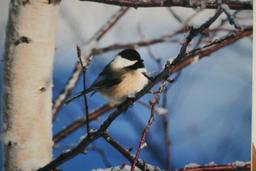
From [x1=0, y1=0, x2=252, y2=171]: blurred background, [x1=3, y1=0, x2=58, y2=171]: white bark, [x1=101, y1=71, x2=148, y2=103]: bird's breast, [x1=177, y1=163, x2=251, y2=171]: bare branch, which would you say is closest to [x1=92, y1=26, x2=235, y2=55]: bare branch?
[x1=0, y1=0, x2=252, y2=171]: blurred background

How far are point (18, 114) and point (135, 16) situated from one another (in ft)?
1.78

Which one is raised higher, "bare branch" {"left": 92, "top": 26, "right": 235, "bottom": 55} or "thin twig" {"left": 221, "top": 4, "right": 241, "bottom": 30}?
"thin twig" {"left": 221, "top": 4, "right": 241, "bottom": 30}

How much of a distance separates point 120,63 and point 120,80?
0.18 ft

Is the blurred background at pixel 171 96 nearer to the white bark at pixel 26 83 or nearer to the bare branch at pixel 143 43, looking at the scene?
the bare branch at pixel 143 43

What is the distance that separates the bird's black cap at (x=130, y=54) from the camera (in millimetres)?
1572

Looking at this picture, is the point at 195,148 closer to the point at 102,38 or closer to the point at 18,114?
the point at 102,38

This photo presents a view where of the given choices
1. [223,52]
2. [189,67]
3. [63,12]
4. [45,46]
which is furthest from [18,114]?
[223,52]

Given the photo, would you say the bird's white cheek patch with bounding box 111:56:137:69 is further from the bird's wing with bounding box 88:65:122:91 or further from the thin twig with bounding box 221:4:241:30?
the thin twig with bounding box 221:4:241:30

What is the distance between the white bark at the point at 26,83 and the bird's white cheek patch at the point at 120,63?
0.26 metres

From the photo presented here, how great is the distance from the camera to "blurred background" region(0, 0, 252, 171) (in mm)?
1601

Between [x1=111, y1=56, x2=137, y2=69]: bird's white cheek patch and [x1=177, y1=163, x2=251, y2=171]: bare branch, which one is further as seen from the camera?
[x1=111, y1=56, x2=137, y2=69]: bird's white cheek patch

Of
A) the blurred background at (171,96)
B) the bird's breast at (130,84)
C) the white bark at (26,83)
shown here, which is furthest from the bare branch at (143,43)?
the white bark at (26,83)

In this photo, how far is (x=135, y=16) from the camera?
1.69 meters

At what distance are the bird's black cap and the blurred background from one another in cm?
5
